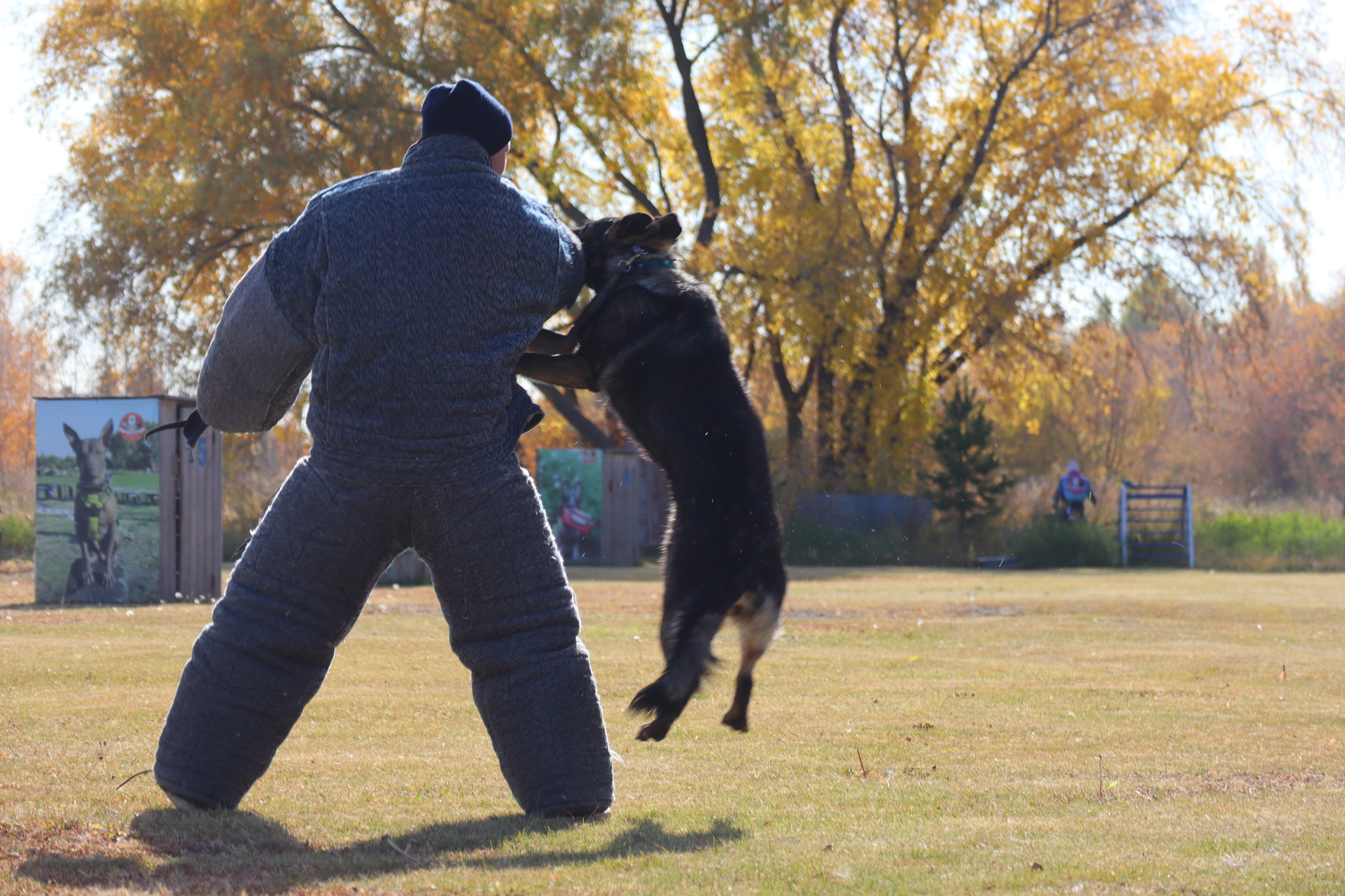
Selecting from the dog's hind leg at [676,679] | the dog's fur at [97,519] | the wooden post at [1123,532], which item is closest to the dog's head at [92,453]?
the dog's fur at [97,519]

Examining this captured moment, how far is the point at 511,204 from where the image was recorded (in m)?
3.61

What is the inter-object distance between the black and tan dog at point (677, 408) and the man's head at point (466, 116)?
471mm

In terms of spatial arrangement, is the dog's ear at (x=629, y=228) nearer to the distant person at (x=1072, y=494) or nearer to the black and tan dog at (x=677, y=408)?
the black and tan dog at (x=677, y=408)

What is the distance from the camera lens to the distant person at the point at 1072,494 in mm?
25234

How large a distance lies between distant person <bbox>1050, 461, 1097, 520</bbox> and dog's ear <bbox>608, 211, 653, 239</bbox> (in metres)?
22.4

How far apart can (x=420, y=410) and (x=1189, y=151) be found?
80.8 ft

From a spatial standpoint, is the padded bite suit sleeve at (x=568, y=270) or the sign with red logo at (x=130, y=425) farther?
the sign with red logo at (x=130, y=425)

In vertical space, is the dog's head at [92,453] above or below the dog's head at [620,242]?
below

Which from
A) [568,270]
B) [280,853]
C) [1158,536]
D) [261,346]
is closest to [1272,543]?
[1158,536]

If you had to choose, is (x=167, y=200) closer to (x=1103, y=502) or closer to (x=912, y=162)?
(x=912, y=162)

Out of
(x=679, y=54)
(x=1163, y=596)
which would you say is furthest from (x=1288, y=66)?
(x=1163, y=596)

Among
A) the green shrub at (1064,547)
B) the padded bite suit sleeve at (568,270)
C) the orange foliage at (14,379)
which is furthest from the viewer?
the orange foliage at (14,379)

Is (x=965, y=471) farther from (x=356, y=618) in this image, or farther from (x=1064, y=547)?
(x=356, y=618)

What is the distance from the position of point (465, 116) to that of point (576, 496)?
64.1 ft
